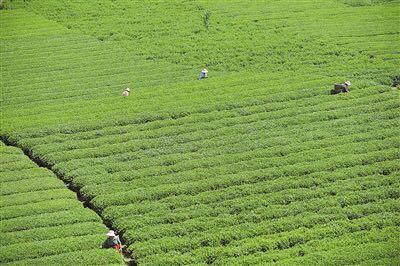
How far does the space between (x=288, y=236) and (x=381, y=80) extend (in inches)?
767

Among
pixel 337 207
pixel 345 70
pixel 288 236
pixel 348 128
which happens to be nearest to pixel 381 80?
pixel 345 70

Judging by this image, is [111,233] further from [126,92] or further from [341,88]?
[341,88]

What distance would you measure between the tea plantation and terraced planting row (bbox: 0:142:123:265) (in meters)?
0.08

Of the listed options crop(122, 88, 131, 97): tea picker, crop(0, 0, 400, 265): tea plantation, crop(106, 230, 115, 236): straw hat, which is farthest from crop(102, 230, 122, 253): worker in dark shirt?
crop(122, 88, 131, 97): tea picker

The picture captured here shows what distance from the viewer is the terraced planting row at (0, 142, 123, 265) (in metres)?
25.8

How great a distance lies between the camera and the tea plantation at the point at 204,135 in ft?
87.2

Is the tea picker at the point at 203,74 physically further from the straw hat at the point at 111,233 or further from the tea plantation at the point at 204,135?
the straw hat at the point at 111,233

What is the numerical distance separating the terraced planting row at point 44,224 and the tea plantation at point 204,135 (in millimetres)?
83

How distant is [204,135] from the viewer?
3516 centimetres

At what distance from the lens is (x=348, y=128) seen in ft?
115

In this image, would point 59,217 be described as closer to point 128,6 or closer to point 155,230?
point 155,230

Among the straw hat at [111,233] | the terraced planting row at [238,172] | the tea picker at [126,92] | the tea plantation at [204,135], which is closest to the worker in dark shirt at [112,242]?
the straw hat at [111,233]

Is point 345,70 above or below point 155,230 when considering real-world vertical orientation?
above

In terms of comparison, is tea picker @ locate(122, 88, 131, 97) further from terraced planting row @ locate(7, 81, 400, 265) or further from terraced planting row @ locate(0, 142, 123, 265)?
terraced planting row @ locate(0, 142, 123, 265)
